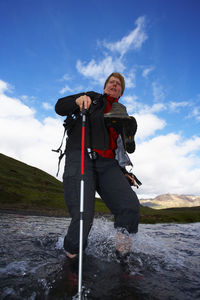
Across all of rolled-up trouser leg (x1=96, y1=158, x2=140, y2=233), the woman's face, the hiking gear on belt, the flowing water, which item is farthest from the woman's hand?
the flowing water

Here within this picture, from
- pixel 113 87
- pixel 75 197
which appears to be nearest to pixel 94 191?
pixel 75 197

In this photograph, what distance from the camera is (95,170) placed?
5.67 meters

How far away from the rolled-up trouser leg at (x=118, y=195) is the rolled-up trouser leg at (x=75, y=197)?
1.40ft

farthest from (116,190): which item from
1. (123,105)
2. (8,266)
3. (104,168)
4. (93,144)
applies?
(8,266)

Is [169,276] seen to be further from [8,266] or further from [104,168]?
[8,266]

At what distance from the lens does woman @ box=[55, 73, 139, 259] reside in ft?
16.9

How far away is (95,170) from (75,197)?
101 centimetres

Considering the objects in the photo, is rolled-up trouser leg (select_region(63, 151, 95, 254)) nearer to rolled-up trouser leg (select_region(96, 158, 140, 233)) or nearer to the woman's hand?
rolled-up trouser leg (select_region(96, 158, 140, 233))

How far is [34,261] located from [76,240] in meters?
1.70

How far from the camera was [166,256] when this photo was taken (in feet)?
22.1

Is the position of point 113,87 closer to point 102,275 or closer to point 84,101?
point 84,101

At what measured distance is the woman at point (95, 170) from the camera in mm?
5141

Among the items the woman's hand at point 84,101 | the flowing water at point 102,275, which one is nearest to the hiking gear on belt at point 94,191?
the flowing water at point 102,275

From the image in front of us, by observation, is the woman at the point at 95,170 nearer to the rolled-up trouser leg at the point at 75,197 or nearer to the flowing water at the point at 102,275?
the rolled-up trouser leg at the point at 75,197
